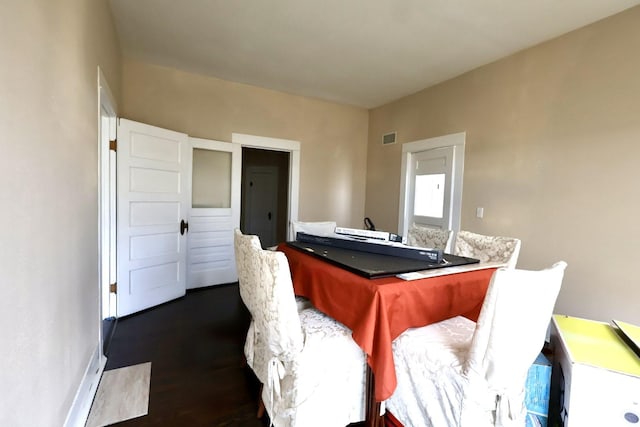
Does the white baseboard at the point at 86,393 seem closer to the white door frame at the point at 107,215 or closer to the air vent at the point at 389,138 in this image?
the white door frame at the point at 107,215

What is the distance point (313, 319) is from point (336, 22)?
7.95 ft

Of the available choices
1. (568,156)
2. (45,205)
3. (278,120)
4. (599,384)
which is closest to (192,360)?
(45,205)

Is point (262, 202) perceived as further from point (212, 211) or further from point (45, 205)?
point (45, 205)

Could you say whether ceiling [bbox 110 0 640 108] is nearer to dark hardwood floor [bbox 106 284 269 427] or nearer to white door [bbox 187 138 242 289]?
white door [bbox 187 138 242 289]

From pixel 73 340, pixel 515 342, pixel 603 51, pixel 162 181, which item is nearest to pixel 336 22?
pixel 603 51

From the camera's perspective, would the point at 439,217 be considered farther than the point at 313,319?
Yes

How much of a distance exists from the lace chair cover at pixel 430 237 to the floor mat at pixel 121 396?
236cm

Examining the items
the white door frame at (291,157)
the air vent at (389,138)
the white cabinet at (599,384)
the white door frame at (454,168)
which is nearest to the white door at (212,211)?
the white door frame at (291,157)

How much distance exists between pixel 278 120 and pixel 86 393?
3615 mm

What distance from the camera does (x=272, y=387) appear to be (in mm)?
1443

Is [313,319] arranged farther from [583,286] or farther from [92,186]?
[583,286]

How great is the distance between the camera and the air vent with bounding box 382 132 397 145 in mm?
4488

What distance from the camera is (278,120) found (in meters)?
4.30

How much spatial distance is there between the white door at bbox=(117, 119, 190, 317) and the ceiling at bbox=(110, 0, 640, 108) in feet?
3.04
